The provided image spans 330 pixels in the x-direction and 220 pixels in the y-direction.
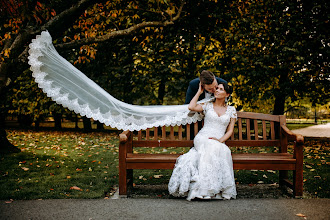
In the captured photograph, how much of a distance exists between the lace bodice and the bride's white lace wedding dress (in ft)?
1.19

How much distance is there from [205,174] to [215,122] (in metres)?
1.12

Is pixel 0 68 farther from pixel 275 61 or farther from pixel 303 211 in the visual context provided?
pixel 275 61

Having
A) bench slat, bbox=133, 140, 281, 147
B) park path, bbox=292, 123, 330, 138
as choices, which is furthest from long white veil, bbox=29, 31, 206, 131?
park path, bbox=292, 123, 330, 138

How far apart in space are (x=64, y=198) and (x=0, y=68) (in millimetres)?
3183

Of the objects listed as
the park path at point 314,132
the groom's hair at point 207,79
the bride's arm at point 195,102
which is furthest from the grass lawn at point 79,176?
the park path at point 314,132

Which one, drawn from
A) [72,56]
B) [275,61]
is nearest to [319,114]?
[275,61]

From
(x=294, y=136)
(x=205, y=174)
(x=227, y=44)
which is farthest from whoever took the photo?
(x=227, y=44)

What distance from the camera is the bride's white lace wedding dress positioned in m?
4.30

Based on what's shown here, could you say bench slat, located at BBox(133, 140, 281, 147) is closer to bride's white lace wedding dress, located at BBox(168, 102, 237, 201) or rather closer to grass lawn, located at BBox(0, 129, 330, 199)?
bride's white lace wedding dress, located at BBox(168, 102, 237, 201)

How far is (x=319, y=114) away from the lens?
50312mm

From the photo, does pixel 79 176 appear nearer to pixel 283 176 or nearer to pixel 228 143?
pixel 228 143

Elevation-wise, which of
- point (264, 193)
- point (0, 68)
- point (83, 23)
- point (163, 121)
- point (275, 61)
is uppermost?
point (83, 23)

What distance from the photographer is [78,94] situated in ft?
14.4

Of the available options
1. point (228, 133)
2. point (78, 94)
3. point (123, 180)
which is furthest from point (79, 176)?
point (228, 133)
